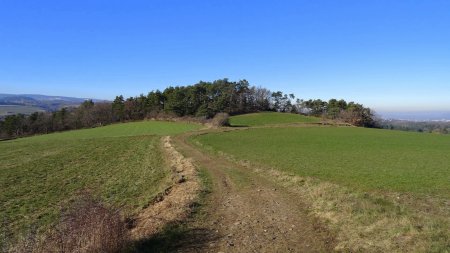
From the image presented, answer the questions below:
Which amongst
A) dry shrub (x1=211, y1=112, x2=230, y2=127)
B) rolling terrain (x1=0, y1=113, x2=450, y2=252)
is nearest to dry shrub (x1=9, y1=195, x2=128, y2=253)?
rolling terrain (x1=0, y1=113, x2=450, y2=252)

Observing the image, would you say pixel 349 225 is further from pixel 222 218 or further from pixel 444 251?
pixel 222 218

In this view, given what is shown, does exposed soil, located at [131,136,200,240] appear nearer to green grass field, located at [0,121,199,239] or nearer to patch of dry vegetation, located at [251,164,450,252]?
green grass field, located at [0,121,199,239]

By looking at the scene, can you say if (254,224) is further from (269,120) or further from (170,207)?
(269,120)

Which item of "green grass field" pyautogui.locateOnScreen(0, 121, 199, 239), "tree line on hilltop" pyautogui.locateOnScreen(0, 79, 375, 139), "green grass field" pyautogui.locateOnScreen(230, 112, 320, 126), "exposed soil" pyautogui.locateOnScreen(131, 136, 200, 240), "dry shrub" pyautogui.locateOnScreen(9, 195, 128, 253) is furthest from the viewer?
"tree line on hilltop" pyautogui.locateOnScreen(0, 79, 375, 139)

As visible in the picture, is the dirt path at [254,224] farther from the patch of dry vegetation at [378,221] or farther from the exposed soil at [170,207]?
the exposed soil at [170,207]

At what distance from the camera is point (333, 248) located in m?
8.84

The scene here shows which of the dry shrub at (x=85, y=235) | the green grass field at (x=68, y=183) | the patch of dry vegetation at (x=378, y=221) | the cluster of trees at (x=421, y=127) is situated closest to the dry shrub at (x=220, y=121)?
the green grass field at (x=68, y=183)

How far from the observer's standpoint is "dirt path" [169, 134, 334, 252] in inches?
361

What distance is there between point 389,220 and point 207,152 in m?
23.0

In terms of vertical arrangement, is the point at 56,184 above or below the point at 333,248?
below

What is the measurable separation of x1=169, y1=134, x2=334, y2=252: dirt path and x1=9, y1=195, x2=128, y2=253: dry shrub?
1827 millimetres

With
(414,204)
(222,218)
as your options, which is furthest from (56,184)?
(414,204)

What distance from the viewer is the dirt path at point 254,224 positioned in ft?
30.1

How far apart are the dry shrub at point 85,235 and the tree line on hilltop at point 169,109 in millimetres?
76485
